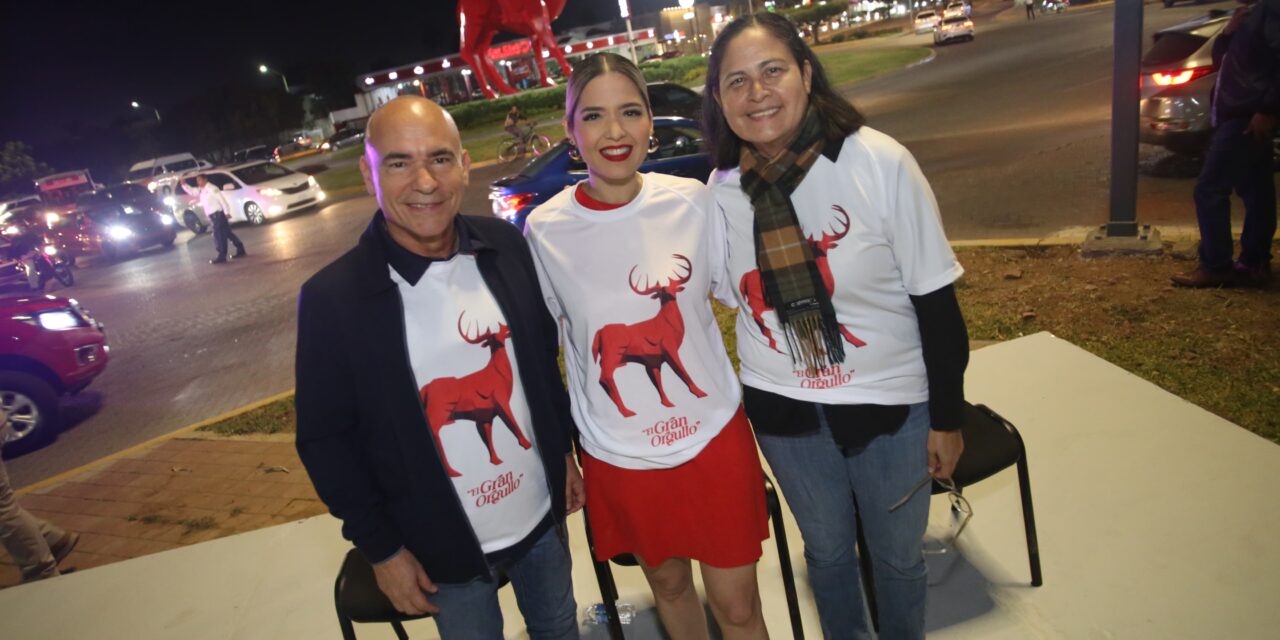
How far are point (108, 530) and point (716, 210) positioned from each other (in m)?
4.59

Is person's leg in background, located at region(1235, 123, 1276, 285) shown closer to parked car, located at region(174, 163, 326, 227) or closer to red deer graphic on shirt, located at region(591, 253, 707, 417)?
red deer graphic on shirt, located at region(591, 253, 707, 417)

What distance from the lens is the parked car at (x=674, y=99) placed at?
444 inches

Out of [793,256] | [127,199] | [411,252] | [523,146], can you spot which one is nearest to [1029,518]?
[793,256]

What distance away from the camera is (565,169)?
24.7 ft

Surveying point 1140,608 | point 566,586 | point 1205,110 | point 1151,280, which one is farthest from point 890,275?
point 1205,110

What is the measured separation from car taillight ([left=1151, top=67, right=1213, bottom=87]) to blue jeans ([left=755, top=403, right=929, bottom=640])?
6392 mm

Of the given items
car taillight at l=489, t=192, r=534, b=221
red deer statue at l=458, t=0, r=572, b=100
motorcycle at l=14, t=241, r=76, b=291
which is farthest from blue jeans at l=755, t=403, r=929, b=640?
red deer statue at l=458, t=0, r=572, b=100

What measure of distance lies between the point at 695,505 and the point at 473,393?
63 centimetres

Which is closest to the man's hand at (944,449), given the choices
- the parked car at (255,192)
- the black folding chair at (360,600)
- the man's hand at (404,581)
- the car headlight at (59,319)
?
the black folding chair at (360,600)

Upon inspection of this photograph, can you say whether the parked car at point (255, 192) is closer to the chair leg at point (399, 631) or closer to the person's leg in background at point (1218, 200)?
the chair leg at point (399, 631)

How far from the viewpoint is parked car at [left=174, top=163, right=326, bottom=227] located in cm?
1388

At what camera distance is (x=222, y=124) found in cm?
2453

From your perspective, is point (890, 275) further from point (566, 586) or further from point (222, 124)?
point (222, 124)

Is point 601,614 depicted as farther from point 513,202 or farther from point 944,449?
point 513,202
